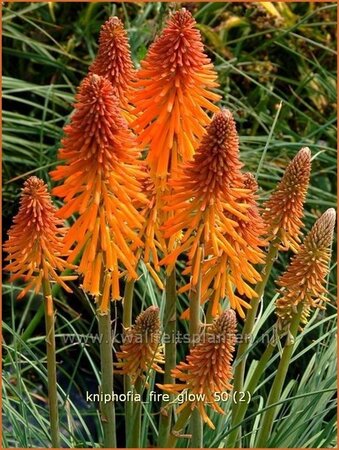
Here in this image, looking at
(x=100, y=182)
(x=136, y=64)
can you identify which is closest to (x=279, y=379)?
(x=100, y=182)

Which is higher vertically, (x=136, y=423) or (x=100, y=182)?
(x=100, y=182)

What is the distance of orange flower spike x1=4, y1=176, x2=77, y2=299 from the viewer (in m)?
1.25

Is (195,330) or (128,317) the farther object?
(128,317)

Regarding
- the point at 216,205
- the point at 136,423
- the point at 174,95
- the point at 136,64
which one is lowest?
the point at 136,423

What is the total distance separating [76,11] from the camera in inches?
120

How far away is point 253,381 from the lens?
4.59 ft

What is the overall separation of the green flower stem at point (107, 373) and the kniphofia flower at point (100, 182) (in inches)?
1.4

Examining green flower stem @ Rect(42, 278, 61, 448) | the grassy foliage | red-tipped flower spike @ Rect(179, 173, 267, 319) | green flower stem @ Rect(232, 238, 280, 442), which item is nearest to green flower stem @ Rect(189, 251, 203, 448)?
red-tipped flower spike @ Rect(179, 173, 267, 319)

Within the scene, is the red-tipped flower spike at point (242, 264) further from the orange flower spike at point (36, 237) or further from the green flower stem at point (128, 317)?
the orange flower spike at point (36, 237)

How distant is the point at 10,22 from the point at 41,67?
239 mm

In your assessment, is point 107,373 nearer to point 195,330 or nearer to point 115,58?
point 195,330

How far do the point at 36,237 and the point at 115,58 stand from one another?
31 cm

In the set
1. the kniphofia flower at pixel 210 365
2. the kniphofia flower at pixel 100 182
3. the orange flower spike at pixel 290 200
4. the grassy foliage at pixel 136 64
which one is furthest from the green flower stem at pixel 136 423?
the grassy foliage at pixel 136 64

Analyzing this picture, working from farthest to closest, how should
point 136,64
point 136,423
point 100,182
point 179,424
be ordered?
1. point 136,64
2. point 136,423
3. point 179,424
4. point 100,182
